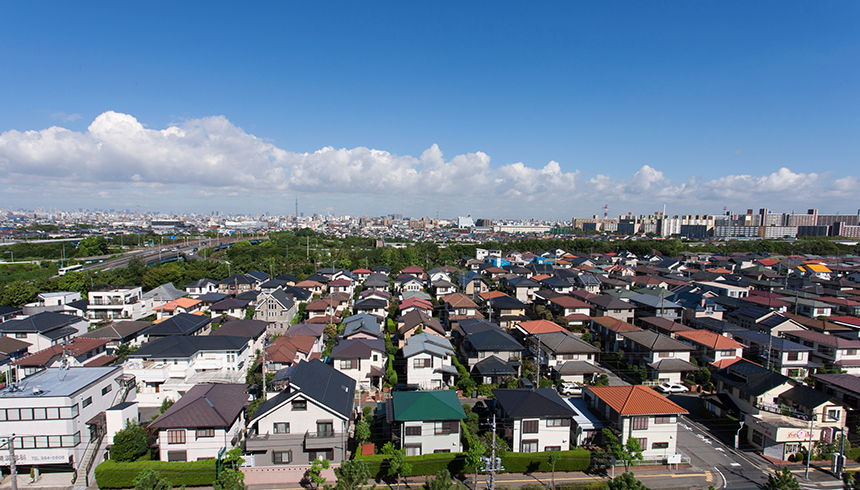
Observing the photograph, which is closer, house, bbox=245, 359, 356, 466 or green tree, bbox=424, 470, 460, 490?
green tree, bbox=424, 470, 460, 490

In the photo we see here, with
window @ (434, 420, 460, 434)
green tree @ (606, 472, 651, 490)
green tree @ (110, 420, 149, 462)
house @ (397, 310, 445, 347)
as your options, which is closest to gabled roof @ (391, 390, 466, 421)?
window @ (434, 420, 460, 434)

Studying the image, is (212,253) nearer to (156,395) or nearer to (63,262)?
(63,262)

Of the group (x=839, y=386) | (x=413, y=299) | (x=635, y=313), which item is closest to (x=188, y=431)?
(x=413, y=299)

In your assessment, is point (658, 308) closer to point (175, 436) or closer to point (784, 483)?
point (784, 483)

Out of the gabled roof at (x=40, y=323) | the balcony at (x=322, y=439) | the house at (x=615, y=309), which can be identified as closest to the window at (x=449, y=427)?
the balcony at (x=322, y=439)

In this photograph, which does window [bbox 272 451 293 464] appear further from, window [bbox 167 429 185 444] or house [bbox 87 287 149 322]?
house [bbox 87 287 149 322]

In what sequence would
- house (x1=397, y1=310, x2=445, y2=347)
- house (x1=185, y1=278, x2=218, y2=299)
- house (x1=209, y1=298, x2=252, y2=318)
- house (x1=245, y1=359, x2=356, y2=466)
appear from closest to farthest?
1. house (x1=245, y1=359, x2=356, y2=466)
2. house (x1=397, y1=310, x2=445, y2=347)
3. house (x1=209, y1=298, x2=252, y2=318)
4. house (x1=185, y1=278, x2=218, y2=299)

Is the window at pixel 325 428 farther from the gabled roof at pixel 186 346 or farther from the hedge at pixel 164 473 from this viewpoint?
the gabled roof at pixel 186 346
